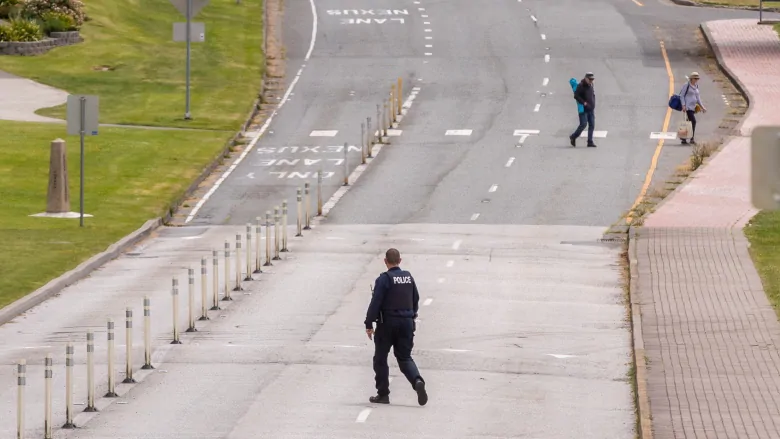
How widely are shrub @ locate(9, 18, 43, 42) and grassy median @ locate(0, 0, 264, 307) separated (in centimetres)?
99

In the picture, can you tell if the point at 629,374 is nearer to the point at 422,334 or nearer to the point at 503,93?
the point at 422,334

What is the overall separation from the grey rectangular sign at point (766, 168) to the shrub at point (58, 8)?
4762 centimetres

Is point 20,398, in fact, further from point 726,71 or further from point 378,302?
point 726,71

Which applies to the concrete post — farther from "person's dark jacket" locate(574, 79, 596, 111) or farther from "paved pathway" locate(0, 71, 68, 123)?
"person's dark jacket" locate(574, 79, 596, 111)

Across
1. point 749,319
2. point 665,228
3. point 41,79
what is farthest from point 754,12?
point 749,319

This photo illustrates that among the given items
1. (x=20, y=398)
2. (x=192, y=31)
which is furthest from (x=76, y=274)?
(x=192, y=31)

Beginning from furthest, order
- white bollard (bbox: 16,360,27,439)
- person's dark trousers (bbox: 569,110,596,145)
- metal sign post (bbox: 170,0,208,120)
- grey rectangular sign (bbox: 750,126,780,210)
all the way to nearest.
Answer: metal sign post (bbox: 170,0,208,120), person's dark trousers (bbox: 569,110,596,145), white bollard (bbox: 16,360,27,439), grey rectangular sign (bbox: 750,126,780,210)

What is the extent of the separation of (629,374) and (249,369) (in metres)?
4.33

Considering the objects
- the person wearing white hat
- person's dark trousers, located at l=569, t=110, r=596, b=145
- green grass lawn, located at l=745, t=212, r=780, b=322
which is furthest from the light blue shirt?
green grass lawn, located at l=745, t=212, r=780, b=322

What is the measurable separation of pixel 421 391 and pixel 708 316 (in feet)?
20.3

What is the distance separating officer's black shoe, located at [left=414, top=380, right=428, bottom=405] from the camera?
1716cm

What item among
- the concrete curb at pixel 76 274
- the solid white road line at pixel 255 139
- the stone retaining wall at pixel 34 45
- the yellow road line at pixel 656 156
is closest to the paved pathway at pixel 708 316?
the yellow road line at pixel 656 156

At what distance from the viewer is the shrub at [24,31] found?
175ft

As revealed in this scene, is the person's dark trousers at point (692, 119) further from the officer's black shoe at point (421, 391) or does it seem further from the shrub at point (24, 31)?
the officer's black shoe at point (421, 391)
